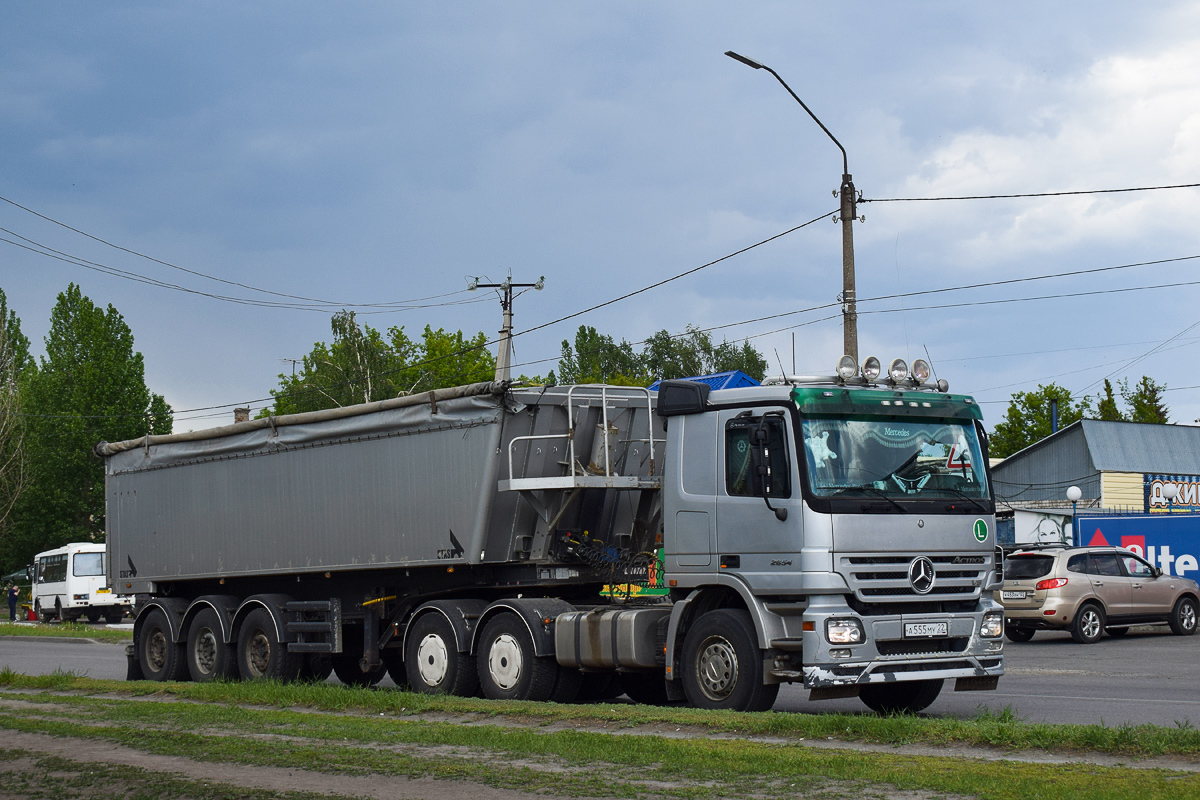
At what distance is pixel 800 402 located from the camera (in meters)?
10.8

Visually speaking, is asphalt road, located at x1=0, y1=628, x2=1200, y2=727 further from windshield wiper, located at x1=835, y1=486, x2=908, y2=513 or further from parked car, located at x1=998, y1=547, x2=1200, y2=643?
windshield wiper, located at x1=835, y1=486, x2=908, y2=513

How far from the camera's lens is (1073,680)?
1591 centimetres

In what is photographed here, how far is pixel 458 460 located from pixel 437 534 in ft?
2.73

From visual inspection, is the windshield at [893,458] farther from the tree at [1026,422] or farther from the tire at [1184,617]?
the tree at [1026,422]

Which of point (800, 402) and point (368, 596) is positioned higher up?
point (800, 402)

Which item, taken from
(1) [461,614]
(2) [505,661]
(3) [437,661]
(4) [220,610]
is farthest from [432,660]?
(4) [220,610]

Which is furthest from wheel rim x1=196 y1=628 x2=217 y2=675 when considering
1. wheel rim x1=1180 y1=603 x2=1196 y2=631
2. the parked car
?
wheel rim x1=1180 y1=603 x2=1196 y2=631

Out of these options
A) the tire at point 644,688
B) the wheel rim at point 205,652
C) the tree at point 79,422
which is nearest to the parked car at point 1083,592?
the tire at point 644,688

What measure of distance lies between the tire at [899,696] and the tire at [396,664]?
580 cm

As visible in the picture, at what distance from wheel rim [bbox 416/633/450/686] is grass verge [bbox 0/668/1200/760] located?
516 millimetres

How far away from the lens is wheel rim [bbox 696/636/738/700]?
1102 centimetres

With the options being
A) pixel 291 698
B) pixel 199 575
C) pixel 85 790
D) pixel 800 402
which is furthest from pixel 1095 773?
pixel 199 575

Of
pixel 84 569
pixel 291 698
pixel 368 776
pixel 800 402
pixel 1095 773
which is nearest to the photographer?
pixel 1095 773

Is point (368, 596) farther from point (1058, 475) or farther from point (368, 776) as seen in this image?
point (1058, 475)
